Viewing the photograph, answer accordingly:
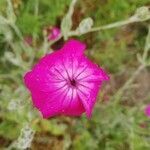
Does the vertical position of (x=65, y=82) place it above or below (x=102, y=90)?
below

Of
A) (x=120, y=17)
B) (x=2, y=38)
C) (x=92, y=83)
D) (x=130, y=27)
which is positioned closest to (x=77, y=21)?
(x=120, y=17)

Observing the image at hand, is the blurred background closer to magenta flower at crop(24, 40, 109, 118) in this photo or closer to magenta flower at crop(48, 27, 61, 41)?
magenta flower at crop(48, 27, 61, 41)

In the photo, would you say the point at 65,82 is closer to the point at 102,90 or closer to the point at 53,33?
the point at 53,33

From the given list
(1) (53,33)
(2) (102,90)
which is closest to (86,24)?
(1) (53,33)

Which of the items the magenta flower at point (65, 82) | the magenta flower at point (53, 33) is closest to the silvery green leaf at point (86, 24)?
the magenta flower at point (65, 82)

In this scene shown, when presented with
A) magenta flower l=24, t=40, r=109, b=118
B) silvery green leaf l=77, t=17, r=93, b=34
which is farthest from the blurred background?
magenta flower l=24, t=40, r=109, b=118

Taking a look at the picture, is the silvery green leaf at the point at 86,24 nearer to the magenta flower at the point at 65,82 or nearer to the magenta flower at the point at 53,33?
the magenta flower at the point at 65,82
